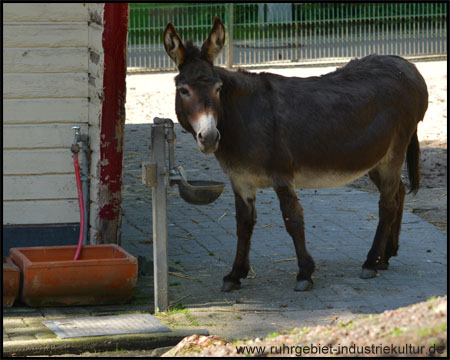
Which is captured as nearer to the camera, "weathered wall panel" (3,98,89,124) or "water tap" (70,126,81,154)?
"water tap" (70,126,81,154)

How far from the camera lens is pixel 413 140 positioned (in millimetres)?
7180

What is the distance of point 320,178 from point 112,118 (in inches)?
67.6

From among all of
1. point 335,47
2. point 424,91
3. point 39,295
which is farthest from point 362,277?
point 335,47

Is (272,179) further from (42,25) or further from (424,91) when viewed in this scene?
(42,25)

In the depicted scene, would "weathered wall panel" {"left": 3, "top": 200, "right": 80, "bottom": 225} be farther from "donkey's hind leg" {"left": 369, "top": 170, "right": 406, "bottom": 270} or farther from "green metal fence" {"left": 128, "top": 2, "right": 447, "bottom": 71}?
"green metal fence" {"left": 128, "top": 2, "right": 447, "bottom": 71}

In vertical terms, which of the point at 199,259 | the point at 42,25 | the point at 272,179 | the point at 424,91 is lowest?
the point at 199,259

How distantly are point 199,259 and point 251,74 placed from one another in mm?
1774

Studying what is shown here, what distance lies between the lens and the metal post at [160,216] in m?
5.70

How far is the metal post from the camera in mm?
5703

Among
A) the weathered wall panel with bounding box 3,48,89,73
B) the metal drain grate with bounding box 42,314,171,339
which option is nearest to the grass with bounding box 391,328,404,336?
the metal drain grate with bounding box 42,314,171,339

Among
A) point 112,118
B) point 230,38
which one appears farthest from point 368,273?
point 230,38

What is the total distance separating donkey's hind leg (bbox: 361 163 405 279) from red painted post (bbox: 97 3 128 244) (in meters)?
2.11

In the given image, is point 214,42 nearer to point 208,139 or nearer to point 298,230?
point 208,139

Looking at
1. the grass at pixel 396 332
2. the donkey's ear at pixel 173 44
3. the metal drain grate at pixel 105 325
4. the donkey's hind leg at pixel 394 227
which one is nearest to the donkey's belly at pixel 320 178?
the donkey's hind leg at pixel 394 227
